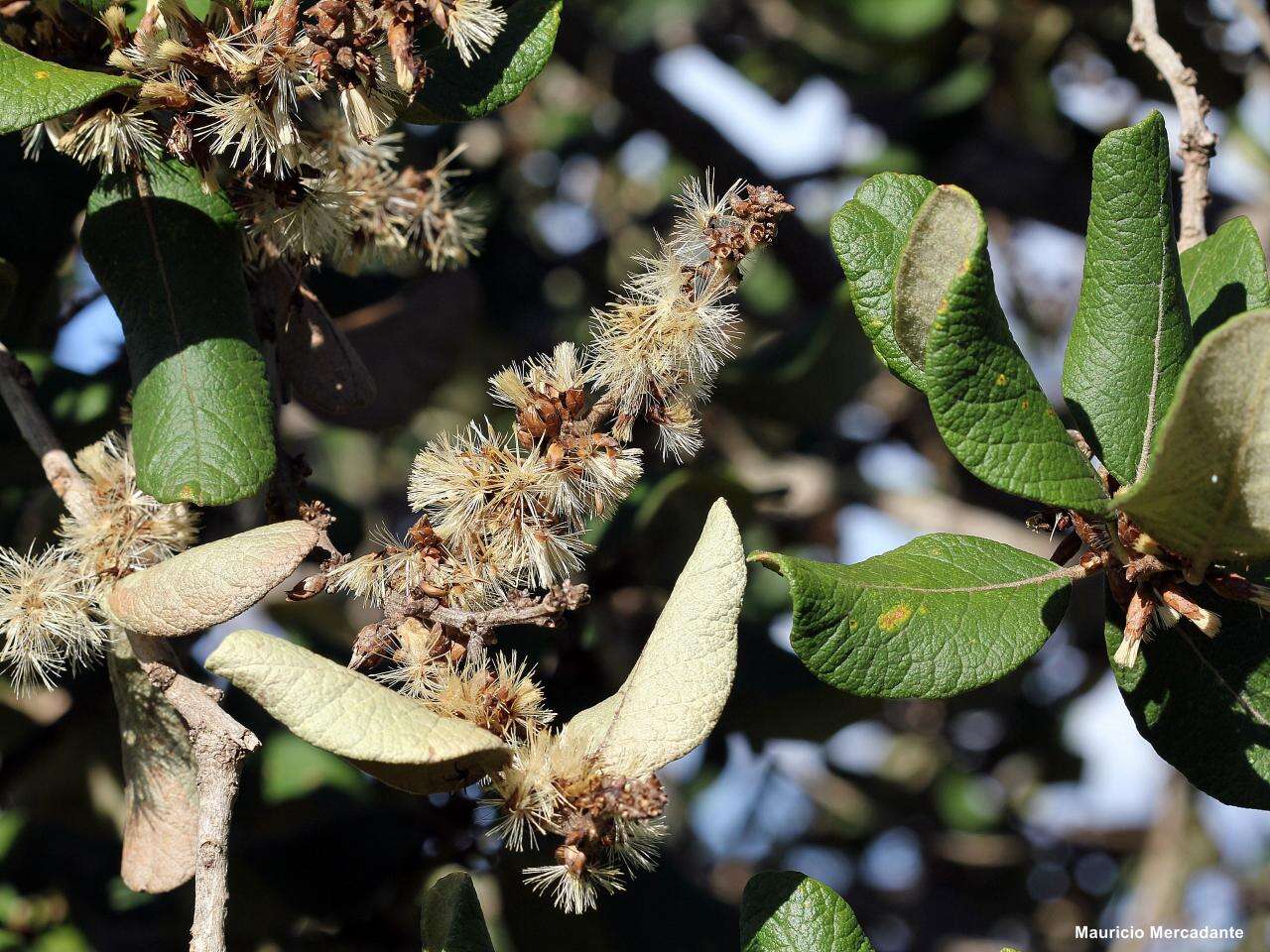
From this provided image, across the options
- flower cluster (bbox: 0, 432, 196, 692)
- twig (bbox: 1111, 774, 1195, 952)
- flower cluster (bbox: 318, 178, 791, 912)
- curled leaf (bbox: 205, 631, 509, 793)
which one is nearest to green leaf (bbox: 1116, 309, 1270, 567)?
flower cluster (bbox: 318, 178, 791, 912)

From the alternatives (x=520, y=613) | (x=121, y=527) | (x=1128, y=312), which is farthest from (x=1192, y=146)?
(x=121, y=527)

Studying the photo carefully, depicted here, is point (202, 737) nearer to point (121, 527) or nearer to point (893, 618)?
point (121, 527)

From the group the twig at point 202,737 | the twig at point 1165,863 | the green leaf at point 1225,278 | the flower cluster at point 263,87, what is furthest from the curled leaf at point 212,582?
the twig at point 1165,863

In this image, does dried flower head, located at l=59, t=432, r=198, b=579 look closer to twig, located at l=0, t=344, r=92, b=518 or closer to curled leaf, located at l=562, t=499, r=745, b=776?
twig, located at l=0, t=344, r=92, b=518

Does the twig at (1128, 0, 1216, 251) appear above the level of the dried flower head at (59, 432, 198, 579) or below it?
above

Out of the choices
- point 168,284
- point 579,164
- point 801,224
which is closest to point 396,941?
point 168,284

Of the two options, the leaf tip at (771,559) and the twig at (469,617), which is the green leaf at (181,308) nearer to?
the twig at (469,617)

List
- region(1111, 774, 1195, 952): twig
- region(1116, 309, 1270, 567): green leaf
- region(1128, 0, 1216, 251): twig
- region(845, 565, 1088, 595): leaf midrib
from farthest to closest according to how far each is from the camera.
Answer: region(1111, 774, 1195, 952): twig < region(1128, 0, 1216, 251): twig < region(845, 565, 1088, 595): leaf midrib < region(1116, 309, 1270, 567): green leaf

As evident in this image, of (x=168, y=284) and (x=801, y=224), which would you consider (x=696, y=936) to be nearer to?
(x=168, y=284)
